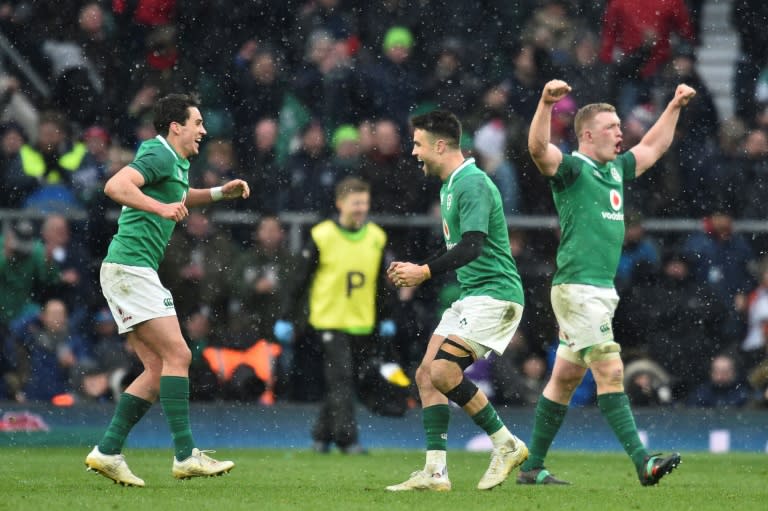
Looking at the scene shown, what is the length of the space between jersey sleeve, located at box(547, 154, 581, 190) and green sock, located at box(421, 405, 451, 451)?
1.48 metres

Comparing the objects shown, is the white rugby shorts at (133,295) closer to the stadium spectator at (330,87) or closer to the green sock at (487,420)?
the green sock at (487,420)

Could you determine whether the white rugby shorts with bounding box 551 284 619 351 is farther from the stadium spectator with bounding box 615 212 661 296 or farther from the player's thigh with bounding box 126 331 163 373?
the stadium spectator with bounding box 615 212 661 296

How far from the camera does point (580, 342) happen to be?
8930mm

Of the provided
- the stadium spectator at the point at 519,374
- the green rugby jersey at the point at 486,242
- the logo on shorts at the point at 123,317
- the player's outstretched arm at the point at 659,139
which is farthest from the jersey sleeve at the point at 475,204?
the stadium spectator at the point at 519,374

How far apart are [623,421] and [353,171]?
508cm

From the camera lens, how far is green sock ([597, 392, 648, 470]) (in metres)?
8.67

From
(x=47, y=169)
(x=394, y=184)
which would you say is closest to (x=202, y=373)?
(x=394, y=184)

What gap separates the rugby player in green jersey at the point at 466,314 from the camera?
28.0 ft

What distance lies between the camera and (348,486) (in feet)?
29.8

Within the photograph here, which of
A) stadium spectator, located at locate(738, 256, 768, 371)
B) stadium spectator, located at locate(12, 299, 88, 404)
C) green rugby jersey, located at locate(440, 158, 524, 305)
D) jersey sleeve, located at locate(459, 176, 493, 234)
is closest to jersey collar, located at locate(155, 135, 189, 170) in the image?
green rugby jersey, located at locate(440, 158, 524, 305)

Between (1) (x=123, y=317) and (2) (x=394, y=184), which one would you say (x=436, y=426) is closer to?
(1) (x=123, y=317)

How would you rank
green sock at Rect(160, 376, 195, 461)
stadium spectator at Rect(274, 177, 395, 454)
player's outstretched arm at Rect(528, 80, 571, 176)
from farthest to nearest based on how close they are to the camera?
stadium spectator at Rect(274, 177, 395, 454), green sock at Rect(160, 376, 195, 461), player's outstretched arm at Rect(528, 80, 571, 176)

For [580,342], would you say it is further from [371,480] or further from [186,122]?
[186,122]

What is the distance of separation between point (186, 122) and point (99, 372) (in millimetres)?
4570
